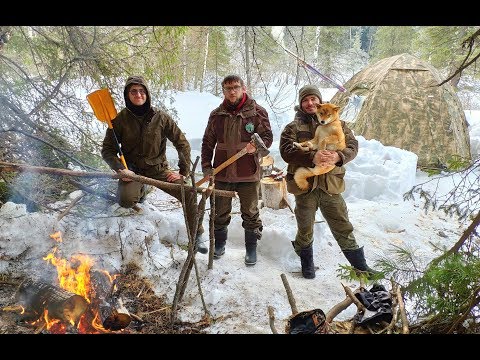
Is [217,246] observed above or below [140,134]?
below

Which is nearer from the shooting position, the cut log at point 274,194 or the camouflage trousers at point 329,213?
the camouflage trousers at point 329,213

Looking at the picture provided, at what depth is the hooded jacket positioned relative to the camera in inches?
162

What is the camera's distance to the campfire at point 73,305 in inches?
119

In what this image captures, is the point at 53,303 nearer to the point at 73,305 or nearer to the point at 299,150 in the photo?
the point at 73,305

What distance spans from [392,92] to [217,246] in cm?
776

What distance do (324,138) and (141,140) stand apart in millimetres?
2264

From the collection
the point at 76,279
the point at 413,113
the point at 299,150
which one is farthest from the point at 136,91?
the point at 413,113

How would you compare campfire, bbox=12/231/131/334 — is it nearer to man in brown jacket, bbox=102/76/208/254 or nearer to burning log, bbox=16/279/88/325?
burning log, bbox=16/279/88/325

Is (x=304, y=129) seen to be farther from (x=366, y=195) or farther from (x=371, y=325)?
(x=366, y=195)

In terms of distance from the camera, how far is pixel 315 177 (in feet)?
12.7

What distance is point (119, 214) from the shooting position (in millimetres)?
4504

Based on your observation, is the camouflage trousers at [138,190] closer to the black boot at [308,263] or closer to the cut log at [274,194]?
the black boot at [308,263]

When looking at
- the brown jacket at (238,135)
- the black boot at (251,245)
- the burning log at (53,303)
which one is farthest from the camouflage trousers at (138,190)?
the burning log at (53,303)
